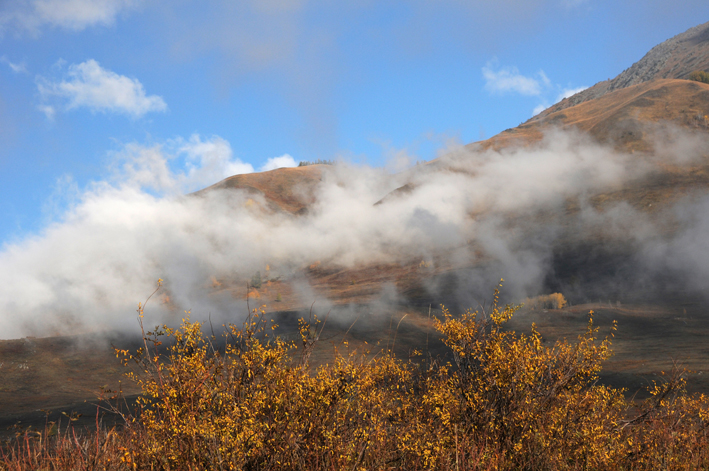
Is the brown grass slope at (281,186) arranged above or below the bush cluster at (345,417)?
above

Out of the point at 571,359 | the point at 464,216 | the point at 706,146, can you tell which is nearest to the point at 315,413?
the point at 571,359

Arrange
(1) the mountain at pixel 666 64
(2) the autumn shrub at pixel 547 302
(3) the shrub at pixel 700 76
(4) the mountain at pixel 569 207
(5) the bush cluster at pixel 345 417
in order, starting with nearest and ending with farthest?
(5) the bush cluster at pixel 345 417 → (2) the autumn shrub at pixel 547 302 → (4) the mountain at pixel 569 207 → (3) the shrub at pixel 700 76 → (1) the mountain at pixel 666 64

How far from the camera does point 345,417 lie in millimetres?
4781

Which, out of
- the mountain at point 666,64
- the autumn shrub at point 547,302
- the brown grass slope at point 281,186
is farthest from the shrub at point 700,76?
the brown grass slope at point 281,186

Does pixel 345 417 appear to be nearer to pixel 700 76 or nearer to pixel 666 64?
pixel 700 76

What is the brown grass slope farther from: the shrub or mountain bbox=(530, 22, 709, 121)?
the shrub

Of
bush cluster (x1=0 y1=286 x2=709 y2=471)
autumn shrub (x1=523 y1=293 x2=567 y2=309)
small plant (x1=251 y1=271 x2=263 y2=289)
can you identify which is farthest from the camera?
small plant (x1=251 y1=271 x2=263 y2=289)

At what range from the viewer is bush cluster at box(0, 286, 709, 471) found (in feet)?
14.7

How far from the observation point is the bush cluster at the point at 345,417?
4.48 metres

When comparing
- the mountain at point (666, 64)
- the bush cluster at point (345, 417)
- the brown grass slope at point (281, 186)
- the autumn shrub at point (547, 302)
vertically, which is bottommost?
the autumn shrub at point (547, 302)

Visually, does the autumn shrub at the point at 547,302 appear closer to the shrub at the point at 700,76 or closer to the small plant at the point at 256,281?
the small plant at the point at 256,281

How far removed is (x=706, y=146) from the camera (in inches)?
2525

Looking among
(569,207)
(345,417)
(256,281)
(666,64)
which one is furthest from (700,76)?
(345,417)

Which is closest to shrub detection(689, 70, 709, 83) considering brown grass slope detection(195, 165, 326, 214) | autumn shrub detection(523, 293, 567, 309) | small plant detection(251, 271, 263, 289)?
autumn shrub detection(523, 293, 567, 309)
